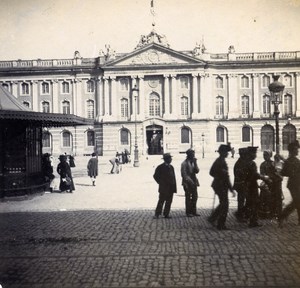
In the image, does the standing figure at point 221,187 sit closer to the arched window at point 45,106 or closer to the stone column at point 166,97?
the stone column at point 166,97

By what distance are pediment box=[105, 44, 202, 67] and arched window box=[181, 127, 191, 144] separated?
328 inches

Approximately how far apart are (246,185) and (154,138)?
133ft

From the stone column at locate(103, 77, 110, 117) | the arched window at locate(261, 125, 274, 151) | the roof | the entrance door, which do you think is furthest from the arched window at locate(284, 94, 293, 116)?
the roof

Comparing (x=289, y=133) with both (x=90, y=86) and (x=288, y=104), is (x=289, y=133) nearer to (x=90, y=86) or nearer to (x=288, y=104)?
(x=288, y=104)

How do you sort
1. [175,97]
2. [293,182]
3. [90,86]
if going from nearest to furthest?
1. [293,182]
2. [175,97]
3. [90,86]

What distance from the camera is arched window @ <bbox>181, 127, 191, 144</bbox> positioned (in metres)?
49.2

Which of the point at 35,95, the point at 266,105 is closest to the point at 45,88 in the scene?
the point at 35,95

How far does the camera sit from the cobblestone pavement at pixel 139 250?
5.89 m

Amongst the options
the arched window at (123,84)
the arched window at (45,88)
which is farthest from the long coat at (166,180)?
the arched window at (45,88)

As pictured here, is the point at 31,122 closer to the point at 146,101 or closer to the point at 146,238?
the point at 146,238

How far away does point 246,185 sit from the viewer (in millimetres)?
9312

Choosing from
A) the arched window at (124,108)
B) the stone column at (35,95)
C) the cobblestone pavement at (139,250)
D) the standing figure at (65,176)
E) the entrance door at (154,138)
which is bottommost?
the cobblestone pavement at (139,250)

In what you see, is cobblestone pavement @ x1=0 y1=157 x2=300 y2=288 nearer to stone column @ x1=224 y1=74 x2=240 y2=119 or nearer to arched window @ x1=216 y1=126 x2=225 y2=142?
arched window @ x1=216 y1=126 x2=225 y2=142

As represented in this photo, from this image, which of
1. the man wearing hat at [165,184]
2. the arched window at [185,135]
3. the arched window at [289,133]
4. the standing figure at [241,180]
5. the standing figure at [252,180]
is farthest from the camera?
the arched window at [185,135]
